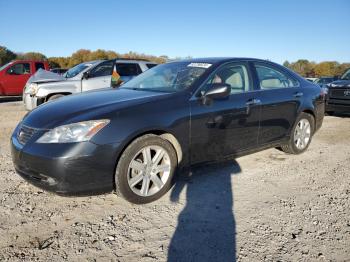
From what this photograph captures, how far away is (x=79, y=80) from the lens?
28.7 ft

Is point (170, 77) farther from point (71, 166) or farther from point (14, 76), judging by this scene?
point (14, 76)

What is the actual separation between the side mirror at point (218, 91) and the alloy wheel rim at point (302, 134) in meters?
2.04

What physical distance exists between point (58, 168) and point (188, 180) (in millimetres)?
1734

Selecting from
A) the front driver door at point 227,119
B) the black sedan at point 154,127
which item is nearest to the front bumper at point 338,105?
the black sedan at point 154,127

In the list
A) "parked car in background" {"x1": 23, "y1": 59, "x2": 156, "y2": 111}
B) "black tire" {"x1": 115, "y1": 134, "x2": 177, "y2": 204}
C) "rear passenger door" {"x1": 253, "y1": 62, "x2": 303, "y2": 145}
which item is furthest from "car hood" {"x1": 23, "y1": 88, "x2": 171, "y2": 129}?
"parked car in background" {"x1": 23, "y1": 59, "x2": 156, "y2": 111}

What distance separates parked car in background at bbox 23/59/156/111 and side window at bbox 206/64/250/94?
12.8 ft

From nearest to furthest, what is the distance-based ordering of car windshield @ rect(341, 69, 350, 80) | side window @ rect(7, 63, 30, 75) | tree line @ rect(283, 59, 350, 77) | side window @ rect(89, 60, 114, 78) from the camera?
side window @ rect(89, 60, 114, 78), car windshield @ rect(341, 69, 350, 80), side window @ rect(7, 63, 30, 75), tree line @ rect(283, 59, 350, 77)

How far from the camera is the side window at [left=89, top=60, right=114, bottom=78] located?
29.9 feet

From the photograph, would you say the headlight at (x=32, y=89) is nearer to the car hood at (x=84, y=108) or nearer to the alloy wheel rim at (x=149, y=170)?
the car hood at (x=84, y=108)

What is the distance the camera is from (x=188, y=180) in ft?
13.4

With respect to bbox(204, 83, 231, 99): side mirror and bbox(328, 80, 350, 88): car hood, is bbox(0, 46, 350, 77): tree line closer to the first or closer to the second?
bbox(328, 80, 350, 88): car hood

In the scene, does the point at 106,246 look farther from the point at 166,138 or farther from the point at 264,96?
the point at 264,96

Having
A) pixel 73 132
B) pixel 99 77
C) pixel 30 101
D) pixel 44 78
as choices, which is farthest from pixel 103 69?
pixel 73 132

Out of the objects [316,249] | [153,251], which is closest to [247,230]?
[316,249]
